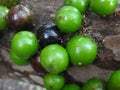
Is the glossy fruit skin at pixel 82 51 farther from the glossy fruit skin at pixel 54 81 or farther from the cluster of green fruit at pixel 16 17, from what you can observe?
the cluster of green fruit at pixel 16 17

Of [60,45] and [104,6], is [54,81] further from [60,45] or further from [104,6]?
[104,6]

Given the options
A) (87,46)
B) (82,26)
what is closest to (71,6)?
(82,26)

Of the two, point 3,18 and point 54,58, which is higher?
point 3,18

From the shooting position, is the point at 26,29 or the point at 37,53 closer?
the point at 37,53

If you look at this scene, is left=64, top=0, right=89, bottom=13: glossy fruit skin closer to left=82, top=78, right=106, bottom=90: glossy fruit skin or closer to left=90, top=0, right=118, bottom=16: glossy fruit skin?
left=90, top=0, right=118, bottom=16: glossy fruit skin

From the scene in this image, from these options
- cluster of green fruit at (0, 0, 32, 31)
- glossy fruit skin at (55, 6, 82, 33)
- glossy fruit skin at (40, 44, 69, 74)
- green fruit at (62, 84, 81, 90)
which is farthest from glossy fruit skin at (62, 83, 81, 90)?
cluster of green fruit at (0, 0, 32, 31)

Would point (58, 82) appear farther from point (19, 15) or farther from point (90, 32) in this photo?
point (19, 15)

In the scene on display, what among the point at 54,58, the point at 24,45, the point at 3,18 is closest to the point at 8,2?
the point at 3,18
